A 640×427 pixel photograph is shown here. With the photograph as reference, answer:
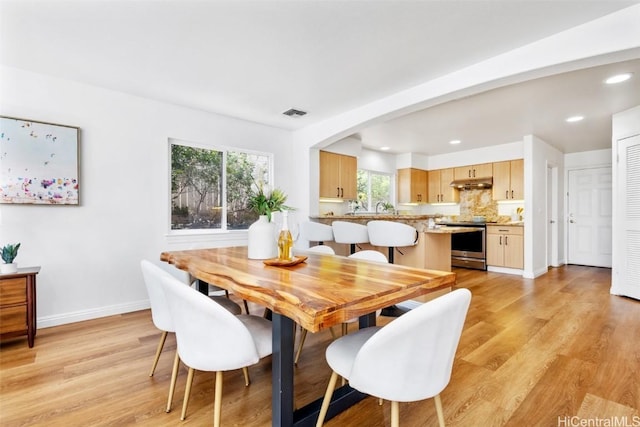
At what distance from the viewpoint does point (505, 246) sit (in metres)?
5.39

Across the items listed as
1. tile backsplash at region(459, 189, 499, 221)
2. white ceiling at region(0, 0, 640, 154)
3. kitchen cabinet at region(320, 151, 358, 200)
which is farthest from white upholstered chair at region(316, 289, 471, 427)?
tile backsplash at region(459, 189, 499, 221)

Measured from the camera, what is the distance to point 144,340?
2584 millimetres

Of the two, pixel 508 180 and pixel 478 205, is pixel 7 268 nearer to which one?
pixel 508 180

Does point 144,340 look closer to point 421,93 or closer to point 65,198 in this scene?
point 65,198

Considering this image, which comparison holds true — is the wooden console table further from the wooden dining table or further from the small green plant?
the wooden dining table

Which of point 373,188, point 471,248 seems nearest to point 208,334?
point 373,188

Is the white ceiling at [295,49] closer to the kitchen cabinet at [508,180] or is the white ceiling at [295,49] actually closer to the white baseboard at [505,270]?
the kitchen cabinet at [508,180]

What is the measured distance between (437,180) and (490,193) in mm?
1095

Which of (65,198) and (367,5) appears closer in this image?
(367,5)

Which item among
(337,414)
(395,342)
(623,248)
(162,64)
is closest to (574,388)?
(337,414)

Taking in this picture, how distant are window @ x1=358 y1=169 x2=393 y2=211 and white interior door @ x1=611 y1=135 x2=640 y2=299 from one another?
360cm

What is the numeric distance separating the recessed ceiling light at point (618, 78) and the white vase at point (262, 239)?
344 centimetres

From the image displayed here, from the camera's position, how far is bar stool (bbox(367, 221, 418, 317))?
10.2 ft

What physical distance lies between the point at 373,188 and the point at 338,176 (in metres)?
1.60
